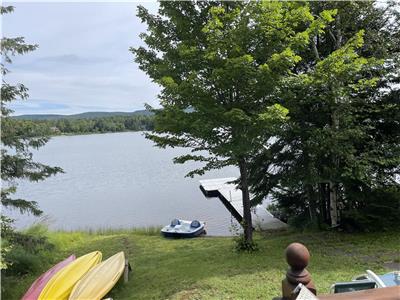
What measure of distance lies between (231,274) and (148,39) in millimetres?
4871

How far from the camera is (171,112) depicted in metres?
6.71

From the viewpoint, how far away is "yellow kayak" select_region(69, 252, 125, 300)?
5824mm

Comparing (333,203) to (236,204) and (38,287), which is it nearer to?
(38,287)

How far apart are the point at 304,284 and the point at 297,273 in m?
0.05

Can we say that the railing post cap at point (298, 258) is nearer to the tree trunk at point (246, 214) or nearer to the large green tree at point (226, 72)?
the large green tree at point (226, 72)

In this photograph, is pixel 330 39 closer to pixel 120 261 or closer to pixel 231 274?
pixel 231 274

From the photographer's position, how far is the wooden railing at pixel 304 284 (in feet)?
5.22

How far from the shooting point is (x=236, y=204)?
645 inches

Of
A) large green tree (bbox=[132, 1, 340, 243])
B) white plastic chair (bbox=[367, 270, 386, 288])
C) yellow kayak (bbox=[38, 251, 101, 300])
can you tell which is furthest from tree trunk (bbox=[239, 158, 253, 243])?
white plastic chair (bbox=[367, 270, 386, 288])

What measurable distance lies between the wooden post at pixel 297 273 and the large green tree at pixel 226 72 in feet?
15.4

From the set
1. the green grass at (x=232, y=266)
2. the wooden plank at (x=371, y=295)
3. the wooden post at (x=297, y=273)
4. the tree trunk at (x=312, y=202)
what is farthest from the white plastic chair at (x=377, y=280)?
the tree trunk at (x=312, y=202)

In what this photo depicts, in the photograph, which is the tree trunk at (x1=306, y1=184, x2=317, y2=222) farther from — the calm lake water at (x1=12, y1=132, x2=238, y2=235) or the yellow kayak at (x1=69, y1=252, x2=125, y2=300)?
the yellow kayak at (x1=69, y1=252, x2=125, y2=300)

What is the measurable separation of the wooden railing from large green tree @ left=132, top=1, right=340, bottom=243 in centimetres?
468

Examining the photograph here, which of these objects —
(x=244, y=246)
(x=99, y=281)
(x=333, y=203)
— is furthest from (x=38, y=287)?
(x=333, y=203)
